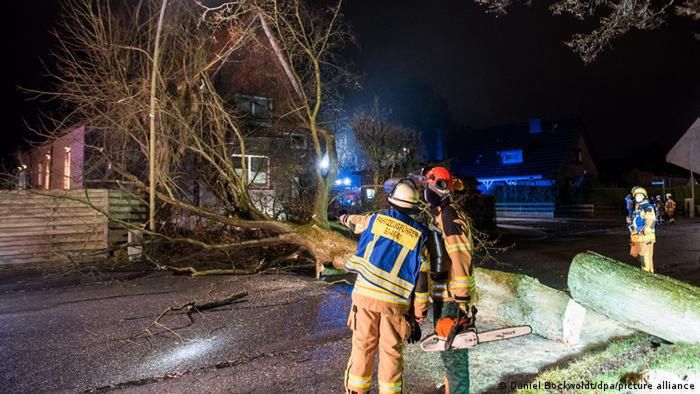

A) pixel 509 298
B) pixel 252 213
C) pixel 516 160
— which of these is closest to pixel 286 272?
pixel 252 213

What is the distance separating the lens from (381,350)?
2.95 m

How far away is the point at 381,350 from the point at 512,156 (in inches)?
1382

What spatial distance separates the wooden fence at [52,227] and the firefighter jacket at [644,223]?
11.1m

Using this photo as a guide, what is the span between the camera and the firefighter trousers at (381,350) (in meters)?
2.89

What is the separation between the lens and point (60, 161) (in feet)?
60.0

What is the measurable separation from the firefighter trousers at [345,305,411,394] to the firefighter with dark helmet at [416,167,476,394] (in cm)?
23

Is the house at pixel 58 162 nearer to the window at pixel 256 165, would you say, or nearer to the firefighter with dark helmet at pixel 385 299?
the window at pixel 256 165

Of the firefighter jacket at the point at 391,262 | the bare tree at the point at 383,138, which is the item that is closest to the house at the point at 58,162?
the bare tree at the point at 383,138

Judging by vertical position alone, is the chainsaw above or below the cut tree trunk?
above

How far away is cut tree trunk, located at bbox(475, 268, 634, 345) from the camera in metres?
4.58

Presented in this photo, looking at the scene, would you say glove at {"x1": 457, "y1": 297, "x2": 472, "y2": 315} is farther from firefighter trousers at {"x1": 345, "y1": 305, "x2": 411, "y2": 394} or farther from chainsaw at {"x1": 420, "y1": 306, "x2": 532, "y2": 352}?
firefighter trousers at {"x1": 345, "y1": 305, "x2": 411, "y2": 394}

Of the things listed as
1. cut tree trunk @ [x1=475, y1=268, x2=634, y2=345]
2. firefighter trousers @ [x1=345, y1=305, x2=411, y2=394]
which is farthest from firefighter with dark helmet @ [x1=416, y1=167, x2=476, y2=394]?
cut tree trunk @ [x1=475, y1=268, x2=634, y2=345]

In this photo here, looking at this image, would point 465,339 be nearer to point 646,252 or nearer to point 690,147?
point 646,252

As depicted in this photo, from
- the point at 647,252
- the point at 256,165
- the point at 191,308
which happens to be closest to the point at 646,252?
the point at 647,252
